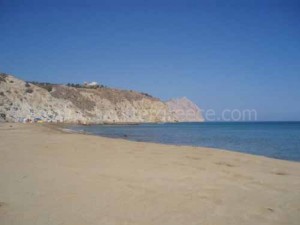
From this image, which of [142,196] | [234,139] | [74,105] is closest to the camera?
[142,196]

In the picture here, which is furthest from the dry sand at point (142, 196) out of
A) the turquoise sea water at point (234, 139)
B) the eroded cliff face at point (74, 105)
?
the eroded cliff face at point (74, 105)

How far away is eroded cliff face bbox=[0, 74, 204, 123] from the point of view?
78938 millimetres

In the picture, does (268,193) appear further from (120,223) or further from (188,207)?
(120,223)

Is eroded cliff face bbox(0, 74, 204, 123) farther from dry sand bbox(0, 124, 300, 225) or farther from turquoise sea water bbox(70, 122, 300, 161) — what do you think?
dry sand bbox(0, 124, 300, 225)

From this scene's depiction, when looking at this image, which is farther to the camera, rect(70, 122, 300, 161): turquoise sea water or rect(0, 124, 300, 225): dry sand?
rect(70, 122, 300, 161): turquoise sea water

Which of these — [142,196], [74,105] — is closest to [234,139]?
[142,196]

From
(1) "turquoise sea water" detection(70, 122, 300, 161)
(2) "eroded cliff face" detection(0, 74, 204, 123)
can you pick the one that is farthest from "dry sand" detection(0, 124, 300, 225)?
(2) "eroded cliff face" detection(0, 74, 204, 123)

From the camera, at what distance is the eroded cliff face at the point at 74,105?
7894 centimetres

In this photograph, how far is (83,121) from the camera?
356 ft

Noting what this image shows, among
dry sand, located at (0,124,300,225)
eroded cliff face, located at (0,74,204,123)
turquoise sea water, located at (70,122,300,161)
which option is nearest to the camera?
dry sand, located at (0,124,300,225)

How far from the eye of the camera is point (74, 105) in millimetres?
111875

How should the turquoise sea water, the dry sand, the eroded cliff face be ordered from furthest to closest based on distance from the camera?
the eroded cliff face < the turquoise sea water < the dry sand

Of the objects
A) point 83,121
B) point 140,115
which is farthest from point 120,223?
point 140,115

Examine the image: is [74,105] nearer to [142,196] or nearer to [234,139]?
[234,139]
